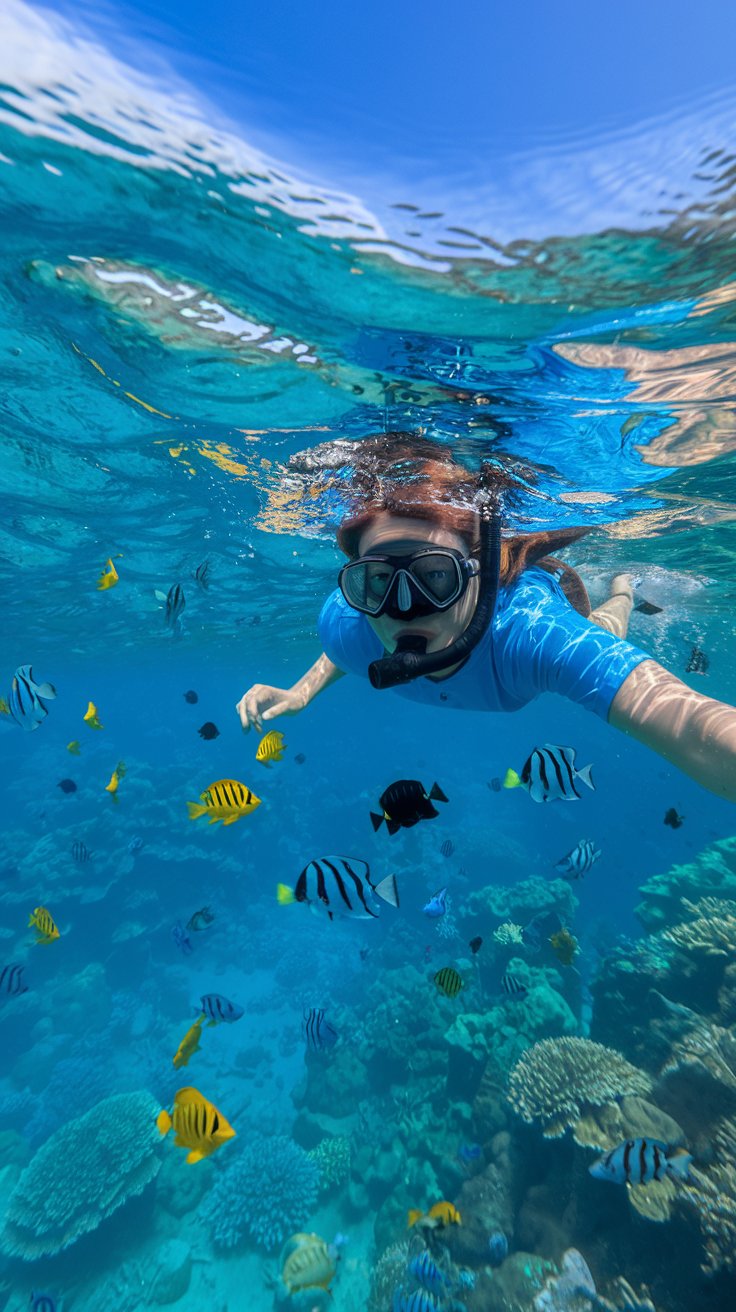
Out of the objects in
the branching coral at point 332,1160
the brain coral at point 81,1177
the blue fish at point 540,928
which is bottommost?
the brain coral at point 81,1177

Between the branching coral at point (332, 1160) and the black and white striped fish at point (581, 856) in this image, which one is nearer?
the black and white striped fish at point (581, 856)

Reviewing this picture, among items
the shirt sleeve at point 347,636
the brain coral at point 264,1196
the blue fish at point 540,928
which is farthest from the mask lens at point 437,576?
the brain coral at point 264,1196

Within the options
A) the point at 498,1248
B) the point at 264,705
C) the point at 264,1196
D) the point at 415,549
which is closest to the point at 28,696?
the point at 264,705

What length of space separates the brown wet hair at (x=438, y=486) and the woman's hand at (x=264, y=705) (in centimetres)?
168

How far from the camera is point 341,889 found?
11.2 feet

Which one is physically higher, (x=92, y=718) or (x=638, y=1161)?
(x=92, y=718)

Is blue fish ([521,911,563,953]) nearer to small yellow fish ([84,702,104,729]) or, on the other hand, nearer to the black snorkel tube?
small yellow fish ([84,702,104,729])

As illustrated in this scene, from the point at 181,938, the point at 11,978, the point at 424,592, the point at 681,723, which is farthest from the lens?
the point at 181,938

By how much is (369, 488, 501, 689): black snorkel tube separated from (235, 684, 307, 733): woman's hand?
2040 mm

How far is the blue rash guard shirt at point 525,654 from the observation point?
331 centimetres

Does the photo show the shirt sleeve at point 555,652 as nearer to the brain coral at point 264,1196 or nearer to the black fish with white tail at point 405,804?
the black fish with white tail at point 405,804

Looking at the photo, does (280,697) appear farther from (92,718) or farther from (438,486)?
(438,486)

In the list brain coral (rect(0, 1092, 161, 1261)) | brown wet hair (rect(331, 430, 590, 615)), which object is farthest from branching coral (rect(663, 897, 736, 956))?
brain coral (rect(0, 1092, 161, 1261))

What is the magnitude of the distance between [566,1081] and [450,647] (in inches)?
320
